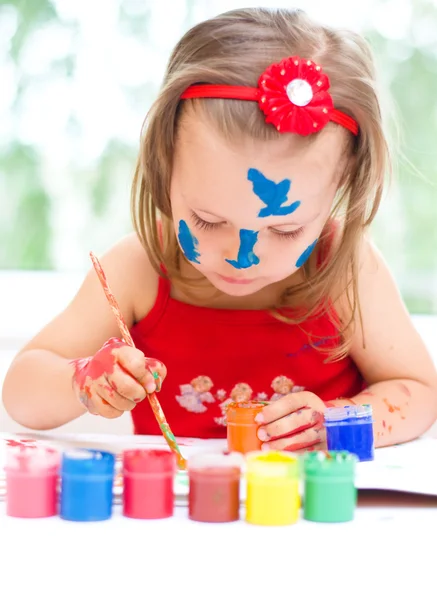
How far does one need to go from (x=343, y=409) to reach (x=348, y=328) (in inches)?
12.4

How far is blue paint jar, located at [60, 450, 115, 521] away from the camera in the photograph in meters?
0.64

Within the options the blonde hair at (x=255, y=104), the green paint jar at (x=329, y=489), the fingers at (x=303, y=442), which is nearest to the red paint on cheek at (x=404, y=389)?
the blonde hair at (x=255, y=104)

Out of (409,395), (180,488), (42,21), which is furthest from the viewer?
(42,21)

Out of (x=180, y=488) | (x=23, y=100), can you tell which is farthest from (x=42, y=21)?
(x=180, y=488)

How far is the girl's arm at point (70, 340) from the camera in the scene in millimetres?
1059

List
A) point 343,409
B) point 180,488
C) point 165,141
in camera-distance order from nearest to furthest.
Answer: point 180,488
point 343,409
point 165,141

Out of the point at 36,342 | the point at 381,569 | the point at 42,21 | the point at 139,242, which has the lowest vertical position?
the point at 381,569

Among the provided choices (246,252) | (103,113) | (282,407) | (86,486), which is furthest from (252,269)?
(103,113)

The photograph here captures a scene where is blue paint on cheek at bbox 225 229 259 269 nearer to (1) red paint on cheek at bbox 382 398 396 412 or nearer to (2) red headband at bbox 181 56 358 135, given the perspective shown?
(2) red headband at bbox 181 56 358 135

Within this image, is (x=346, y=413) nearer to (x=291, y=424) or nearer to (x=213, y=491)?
(x=291, y=424)

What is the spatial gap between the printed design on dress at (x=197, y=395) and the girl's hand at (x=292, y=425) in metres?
0.30

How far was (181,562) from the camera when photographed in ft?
1.85

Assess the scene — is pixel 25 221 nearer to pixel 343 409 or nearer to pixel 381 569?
pixel 343 409

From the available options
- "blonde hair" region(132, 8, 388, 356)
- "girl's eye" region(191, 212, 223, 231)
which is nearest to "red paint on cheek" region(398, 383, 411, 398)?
"blonde hair" region(132, 8, 388, 356)
